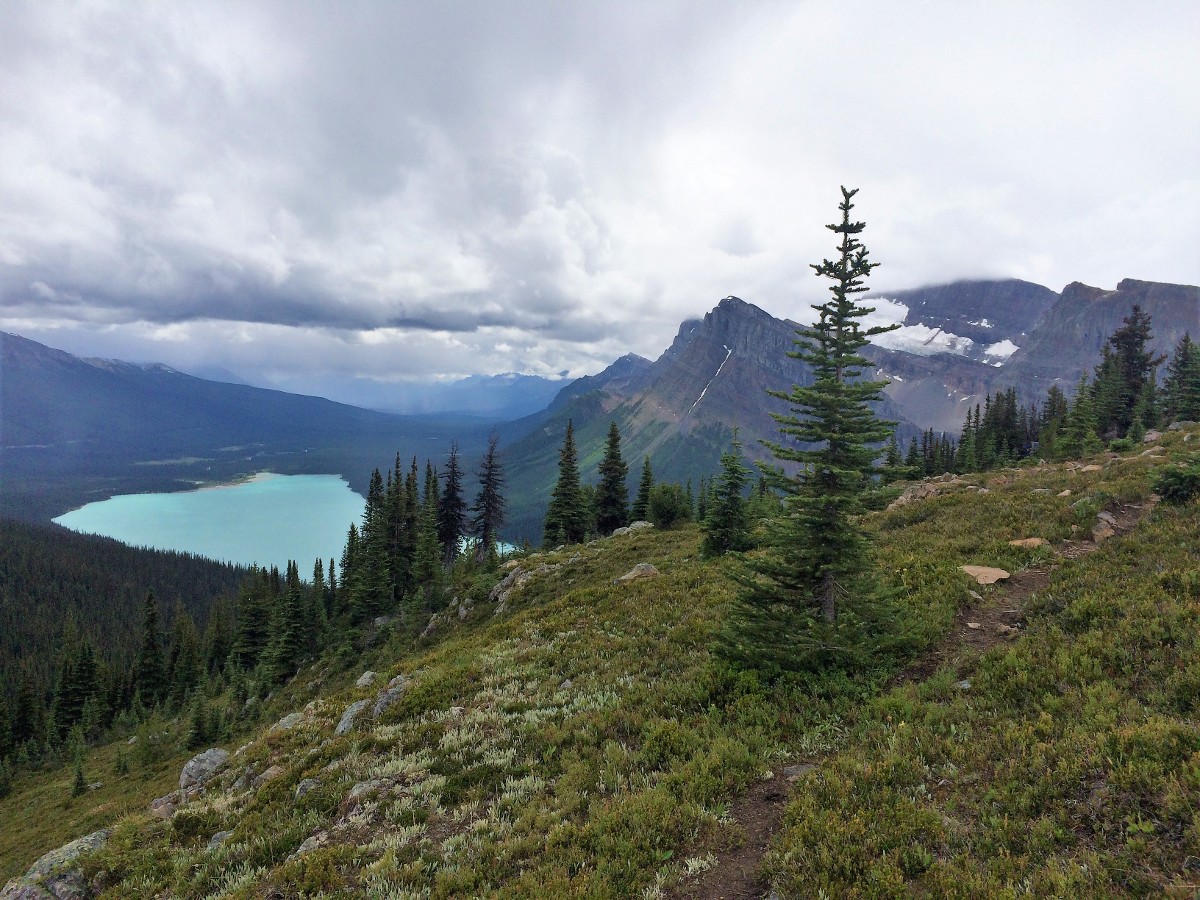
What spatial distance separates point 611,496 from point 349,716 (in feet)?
133

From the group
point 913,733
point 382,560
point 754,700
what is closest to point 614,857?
point 754,700

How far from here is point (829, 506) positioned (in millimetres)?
11609

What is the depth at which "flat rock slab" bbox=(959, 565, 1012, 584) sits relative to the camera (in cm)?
1611

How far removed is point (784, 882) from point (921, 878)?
1698 mm

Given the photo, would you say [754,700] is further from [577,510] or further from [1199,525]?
[577,510]

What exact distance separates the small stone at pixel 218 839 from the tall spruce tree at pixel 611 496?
147 ft

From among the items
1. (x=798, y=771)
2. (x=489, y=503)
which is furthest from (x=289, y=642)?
(x=798, y=771)

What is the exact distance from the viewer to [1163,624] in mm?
10539

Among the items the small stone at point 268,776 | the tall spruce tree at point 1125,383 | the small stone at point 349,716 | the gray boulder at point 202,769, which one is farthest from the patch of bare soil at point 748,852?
the tall spruce tree at point 1125,383

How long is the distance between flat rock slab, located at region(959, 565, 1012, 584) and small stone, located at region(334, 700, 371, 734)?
2054 cm

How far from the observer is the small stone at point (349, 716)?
51.7ft

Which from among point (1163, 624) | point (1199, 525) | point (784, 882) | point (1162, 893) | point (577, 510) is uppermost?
point (1199, 525)

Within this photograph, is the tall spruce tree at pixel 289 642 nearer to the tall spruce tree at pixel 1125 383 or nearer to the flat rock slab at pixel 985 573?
the flat rock slab at pixel 985 573

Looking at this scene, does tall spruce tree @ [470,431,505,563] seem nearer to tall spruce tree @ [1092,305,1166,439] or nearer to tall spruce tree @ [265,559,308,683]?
tall spruce tree @ [265,559,308,683]
